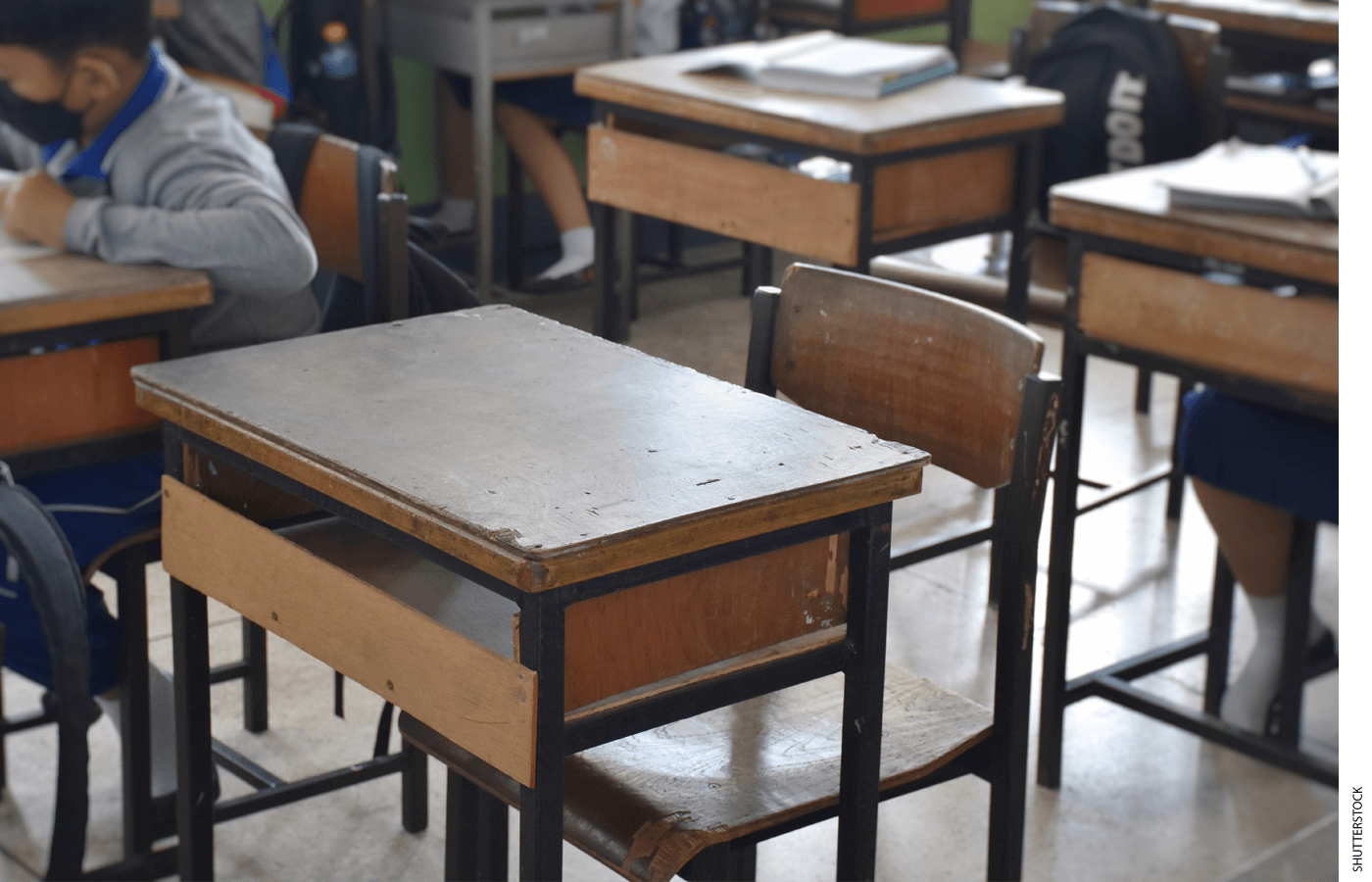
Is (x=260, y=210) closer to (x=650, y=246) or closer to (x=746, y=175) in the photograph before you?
(x=746, y=175)

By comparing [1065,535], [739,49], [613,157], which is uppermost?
Result: [739,49]

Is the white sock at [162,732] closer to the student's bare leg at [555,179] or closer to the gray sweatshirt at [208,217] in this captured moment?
the gray sweatshirt at [208,217]

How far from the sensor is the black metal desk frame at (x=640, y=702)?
1056mm

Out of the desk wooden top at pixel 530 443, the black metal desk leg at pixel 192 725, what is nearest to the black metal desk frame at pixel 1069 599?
the desk wooden top at pixel 530 443

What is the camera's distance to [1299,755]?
2.05 meters

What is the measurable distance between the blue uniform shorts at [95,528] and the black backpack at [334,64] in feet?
8.21

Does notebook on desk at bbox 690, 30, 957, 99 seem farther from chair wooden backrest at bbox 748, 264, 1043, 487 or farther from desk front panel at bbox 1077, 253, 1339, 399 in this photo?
chair wooden backrest at bbox 748, 264, 1043, 487

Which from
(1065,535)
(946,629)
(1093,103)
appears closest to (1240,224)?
(1065,535)

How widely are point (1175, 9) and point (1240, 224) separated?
2.47 meters

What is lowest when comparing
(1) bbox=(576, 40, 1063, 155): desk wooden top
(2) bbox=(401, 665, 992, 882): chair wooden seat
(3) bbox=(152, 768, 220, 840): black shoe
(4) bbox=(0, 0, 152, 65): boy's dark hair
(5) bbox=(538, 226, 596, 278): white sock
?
(3) bbox=(152, 768, 220, 840): black shoe

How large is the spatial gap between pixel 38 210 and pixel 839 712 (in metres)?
1.10

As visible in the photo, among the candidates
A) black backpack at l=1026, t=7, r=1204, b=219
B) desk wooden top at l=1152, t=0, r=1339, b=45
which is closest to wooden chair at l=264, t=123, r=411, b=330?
black backpack at l=1026, t=7, r=1204, b=219

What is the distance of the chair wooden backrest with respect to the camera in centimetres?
143

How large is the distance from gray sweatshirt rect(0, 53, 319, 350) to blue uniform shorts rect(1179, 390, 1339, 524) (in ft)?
3.84
